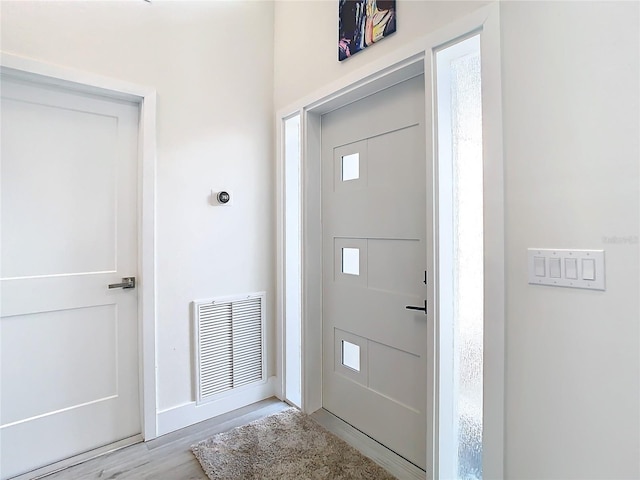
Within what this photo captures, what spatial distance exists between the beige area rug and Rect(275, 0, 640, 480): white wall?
31.8 inches

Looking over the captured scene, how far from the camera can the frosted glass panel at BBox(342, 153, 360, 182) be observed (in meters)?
1.96

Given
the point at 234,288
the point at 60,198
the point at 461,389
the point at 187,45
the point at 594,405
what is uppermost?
the point at 187,45

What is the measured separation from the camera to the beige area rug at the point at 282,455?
161 cm

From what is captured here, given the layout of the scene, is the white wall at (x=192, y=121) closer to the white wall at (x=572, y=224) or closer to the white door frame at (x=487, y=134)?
the white door frame at (x=487, y=134)

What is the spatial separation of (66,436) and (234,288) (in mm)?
1178

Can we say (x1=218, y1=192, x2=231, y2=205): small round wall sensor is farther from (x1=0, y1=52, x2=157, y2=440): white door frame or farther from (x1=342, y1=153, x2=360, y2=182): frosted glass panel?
(x1=342, y1=153, x2=360, y2=182): frosted glass panel

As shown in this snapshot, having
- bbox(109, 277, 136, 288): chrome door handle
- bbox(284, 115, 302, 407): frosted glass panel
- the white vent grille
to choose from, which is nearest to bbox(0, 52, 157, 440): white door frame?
bbox(109, 277, 136, 288): chrome door handle

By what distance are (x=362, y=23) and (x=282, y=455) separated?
2.37 meters

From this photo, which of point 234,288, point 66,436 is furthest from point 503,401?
point 66,436

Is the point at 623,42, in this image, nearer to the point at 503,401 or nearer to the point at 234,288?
the point at 503,401

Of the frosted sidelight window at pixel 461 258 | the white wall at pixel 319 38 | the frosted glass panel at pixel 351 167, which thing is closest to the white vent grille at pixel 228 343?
the frosted glass panel at pixel 351 167

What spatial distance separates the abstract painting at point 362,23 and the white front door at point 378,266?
27cm

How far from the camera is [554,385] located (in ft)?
3.58

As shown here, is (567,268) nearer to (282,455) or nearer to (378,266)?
(378,266)
